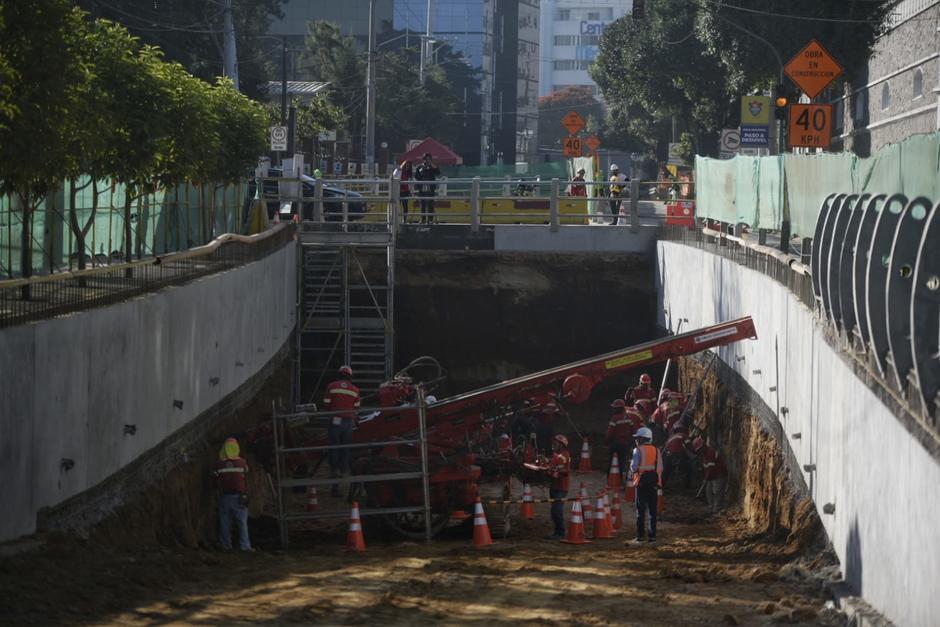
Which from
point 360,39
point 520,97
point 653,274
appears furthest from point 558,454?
point 520,97

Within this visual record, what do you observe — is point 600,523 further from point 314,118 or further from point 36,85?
point 314,118

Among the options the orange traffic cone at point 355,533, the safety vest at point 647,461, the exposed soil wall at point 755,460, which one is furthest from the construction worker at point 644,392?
the orange traffic cone at point 355,533

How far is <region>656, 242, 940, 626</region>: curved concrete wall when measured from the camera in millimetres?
8930

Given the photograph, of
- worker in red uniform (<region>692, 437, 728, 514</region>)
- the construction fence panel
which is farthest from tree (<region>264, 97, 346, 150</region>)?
worker in red uniform (<region>692, 437, 728, 514</region>)

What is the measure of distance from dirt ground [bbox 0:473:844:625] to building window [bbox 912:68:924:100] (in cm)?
2433

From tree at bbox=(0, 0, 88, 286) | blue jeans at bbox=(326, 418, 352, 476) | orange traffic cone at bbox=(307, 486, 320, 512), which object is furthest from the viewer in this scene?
orange traffic cone at bbox=(307, 486, 320, 512)

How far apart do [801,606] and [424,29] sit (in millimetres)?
139575

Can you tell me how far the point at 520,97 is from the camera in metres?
168

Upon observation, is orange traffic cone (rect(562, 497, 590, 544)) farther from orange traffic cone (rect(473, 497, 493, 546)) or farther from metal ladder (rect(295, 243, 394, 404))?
metal ladder (rect(295, 243, 394, 404))

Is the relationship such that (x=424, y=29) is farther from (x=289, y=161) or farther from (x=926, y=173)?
(x=926, y=173)

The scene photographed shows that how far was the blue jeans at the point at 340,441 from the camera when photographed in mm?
20531

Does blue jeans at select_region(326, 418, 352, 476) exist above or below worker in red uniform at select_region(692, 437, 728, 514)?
above

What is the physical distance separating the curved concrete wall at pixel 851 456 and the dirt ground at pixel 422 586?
2.39 feet

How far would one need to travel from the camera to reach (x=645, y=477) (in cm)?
1848
